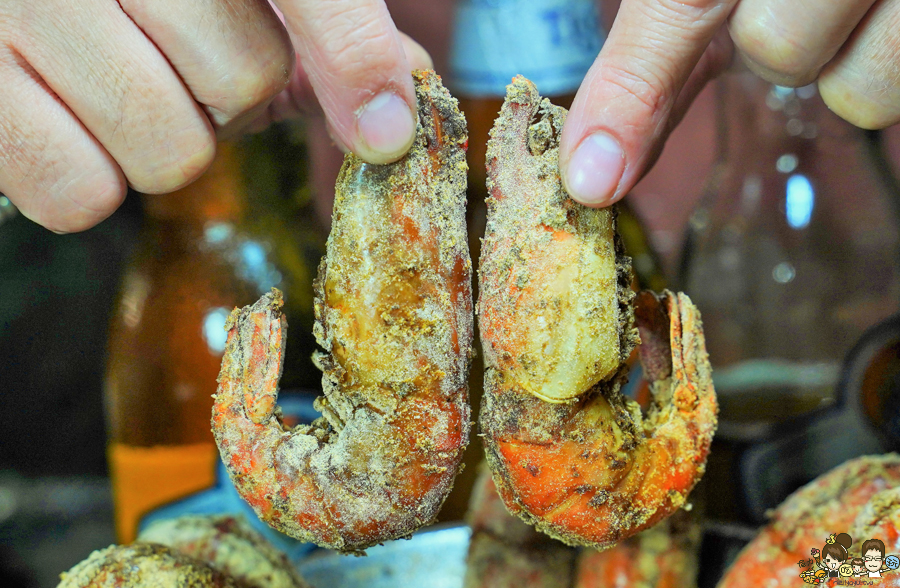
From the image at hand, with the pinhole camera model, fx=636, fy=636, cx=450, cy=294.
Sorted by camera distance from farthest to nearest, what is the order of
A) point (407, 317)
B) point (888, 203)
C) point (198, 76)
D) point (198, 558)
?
1. point (888, 203)
2. point (198, 558)
3. point (198, 76)
4. point (407, 317)

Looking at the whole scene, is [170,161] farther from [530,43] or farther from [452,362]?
[530,43]

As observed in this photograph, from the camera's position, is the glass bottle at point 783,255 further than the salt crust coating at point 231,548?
Yes

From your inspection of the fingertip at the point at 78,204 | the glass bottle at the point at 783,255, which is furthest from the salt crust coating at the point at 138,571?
the glass bottle at the point at 783,255

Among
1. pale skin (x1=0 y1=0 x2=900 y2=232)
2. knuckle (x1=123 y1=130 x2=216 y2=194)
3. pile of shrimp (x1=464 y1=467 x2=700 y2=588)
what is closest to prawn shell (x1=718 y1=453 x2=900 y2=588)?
pile of shrimp (x1=464 y1=467 x2=700 y2=588)

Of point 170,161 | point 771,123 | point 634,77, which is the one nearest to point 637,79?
point 634,77

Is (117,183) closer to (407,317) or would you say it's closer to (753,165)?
(407,317)

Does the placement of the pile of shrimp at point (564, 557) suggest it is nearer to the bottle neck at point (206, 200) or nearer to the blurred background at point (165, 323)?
the blurred background at point (165, 323)

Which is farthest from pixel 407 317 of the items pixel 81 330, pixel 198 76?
pixel 81 330
